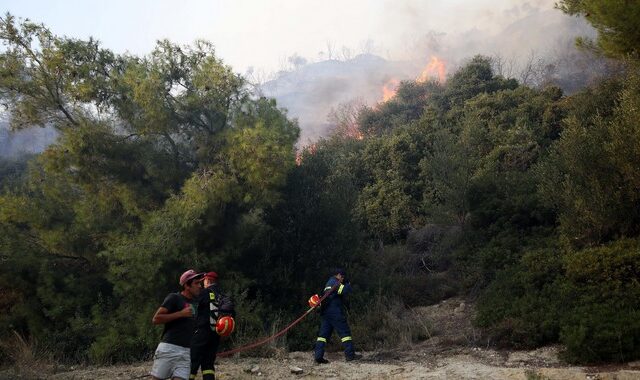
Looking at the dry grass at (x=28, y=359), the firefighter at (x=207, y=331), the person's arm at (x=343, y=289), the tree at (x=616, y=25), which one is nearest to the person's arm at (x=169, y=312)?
the firefighter at (x=207, y=331)

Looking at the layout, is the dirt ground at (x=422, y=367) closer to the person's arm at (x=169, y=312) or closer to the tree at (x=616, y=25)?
the person's arm at (x=169, y=312)

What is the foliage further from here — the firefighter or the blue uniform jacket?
the firefighter

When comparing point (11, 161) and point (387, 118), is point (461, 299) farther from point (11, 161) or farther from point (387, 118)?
point (11, 161)

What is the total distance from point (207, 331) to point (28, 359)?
17.4 feet

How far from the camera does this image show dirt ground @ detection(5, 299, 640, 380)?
23.4ft

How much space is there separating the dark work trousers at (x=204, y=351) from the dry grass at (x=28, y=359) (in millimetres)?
4061

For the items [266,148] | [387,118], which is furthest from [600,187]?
[387,118]

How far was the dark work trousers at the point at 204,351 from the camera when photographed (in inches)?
264

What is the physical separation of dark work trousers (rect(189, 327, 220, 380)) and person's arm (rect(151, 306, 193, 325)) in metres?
1.41

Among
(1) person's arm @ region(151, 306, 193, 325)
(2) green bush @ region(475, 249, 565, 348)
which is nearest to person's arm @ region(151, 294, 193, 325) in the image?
(1) person's arm @ region(151, 306, 193, 325)

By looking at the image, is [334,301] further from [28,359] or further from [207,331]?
[28,359]

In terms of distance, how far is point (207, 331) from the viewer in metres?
6.77

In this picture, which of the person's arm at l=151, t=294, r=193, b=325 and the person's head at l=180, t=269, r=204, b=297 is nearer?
the person's arm at l=151, t=294, r=193, b=325

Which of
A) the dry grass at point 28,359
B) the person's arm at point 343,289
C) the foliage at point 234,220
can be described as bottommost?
the dry grass at point 28,359
